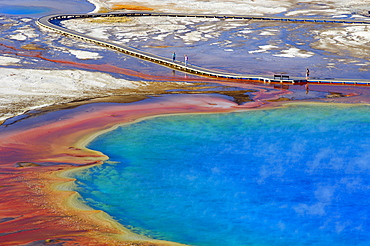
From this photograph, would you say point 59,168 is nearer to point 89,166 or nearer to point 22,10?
point 89,166

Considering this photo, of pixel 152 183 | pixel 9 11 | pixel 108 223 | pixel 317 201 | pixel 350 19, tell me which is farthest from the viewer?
pixel 9 11

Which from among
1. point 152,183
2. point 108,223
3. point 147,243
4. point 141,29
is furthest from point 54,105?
point 141,29

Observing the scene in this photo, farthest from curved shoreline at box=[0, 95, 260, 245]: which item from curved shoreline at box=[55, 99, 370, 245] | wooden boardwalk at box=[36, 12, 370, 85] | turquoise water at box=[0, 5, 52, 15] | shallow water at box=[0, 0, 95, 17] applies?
turquoise water at box=[0, 5, 52, 15]

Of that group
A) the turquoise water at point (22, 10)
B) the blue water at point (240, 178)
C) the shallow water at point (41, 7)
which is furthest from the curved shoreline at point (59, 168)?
the turquoise water at point (22, 10)

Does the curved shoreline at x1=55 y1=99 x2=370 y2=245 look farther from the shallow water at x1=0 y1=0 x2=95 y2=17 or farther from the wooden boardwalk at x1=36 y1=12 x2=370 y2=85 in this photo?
the shallow water at x1=0 y1=0 x2=95 y2=17

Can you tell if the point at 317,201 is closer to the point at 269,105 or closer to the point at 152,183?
the point at 152,183

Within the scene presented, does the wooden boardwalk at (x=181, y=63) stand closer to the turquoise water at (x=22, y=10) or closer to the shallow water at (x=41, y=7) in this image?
the shallow water at (x=41, y=7)

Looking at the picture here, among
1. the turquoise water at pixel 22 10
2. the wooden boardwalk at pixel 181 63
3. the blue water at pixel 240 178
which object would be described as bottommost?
the blue water at pixel 240 178

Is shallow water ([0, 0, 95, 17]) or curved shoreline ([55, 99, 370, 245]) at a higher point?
shallow water ([0, 0, 95, 17])
